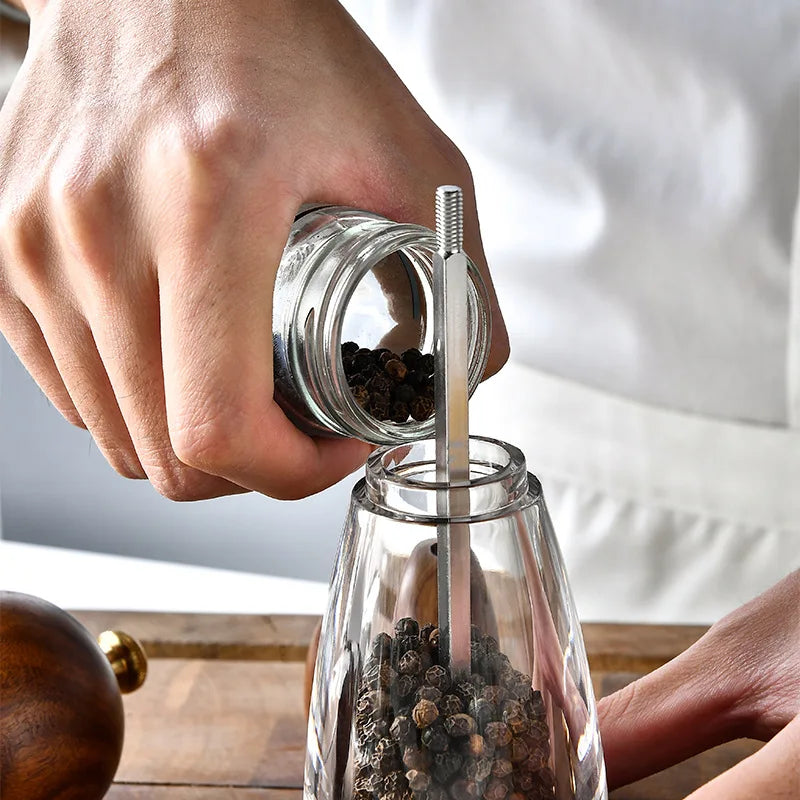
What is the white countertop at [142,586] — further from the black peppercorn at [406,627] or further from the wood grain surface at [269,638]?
the black peppercorn at [406,627]

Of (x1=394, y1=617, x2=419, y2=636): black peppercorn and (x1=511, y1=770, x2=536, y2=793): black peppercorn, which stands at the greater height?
(x1=394, y1=617, x2=419, y2=636): black peppercorn

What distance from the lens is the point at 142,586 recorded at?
988 mm

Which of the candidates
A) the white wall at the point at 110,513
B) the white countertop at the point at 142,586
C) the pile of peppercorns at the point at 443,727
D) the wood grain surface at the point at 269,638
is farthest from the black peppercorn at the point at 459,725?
the white wall at the point at 110,513

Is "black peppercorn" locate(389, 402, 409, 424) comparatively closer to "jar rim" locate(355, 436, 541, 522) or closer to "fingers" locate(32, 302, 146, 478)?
"jar rim" locate(355, 436, 541, 522)

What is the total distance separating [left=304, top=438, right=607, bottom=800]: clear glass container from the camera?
0.35 m

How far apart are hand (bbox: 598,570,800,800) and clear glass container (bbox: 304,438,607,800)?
8 cm

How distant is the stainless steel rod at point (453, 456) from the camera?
1.14 feet

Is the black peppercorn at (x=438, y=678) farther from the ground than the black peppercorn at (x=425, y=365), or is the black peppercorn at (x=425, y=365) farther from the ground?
the black peppercorn at (x=425, y=365)

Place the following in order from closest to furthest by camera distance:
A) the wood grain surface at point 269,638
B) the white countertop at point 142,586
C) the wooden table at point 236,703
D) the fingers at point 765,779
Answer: the fingers at point 765,779, the wooden table at point 236,703, the wood grain surface at point 269,638, the white countertop at point 142,586

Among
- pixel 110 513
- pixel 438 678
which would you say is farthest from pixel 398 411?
pixel 110 513

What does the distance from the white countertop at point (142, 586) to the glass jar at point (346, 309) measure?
487 mm

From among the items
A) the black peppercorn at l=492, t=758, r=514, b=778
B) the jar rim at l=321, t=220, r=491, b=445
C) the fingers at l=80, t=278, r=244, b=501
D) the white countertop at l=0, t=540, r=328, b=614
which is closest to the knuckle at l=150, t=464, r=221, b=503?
the fingers at l=80, t=278, r=244, b=501

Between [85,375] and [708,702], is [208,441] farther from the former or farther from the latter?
[708,702]

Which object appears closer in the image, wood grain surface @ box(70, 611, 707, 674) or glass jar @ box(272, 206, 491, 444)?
glass jar @ box(272, 206, 491, 444)
